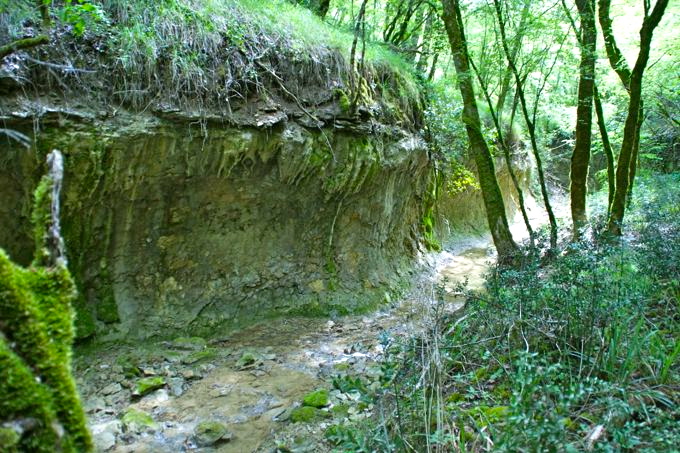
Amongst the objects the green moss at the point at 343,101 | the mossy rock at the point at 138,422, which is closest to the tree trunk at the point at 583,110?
the green moss at the point at 343,101

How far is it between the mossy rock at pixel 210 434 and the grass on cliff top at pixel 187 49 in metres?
3.37

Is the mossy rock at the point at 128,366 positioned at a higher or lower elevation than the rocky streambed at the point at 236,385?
lower

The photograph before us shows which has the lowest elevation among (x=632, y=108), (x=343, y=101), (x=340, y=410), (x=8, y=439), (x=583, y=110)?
(x=340, y=410)

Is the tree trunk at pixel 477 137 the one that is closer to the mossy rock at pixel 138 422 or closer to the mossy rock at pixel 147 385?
the mossy rock at pixel 147 385

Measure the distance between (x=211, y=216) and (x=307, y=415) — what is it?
9.92 ft

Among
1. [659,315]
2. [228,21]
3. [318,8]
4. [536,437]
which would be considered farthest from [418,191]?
[536,437]

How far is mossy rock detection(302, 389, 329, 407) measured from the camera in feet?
12.7

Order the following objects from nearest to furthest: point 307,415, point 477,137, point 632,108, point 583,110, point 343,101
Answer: point 307,415 < point 632,108 < point 343,101 < point 477,137 < point 583,110

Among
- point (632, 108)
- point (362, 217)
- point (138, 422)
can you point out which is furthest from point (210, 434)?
point (632, 108)

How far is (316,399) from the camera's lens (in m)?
3.90

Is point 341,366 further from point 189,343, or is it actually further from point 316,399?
point 189,343

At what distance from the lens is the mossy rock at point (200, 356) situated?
489 cm

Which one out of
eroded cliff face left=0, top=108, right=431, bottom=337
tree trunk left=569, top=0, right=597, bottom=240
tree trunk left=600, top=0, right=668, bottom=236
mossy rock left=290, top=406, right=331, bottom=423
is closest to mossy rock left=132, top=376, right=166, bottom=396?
eroded cliff face left=0, top=108, right=431, bottom=337

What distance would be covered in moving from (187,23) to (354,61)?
2541 millimetres
